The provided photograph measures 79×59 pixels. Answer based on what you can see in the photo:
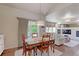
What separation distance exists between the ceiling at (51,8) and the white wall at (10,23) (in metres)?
0.11

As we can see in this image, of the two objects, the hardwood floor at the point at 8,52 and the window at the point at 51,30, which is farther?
the window at the point at 51,30

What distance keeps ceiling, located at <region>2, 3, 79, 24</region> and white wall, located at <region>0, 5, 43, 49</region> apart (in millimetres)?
111

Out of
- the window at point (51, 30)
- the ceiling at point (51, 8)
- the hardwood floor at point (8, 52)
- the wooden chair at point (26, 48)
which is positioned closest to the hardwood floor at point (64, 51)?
the hardwood floor at point (8, 52)

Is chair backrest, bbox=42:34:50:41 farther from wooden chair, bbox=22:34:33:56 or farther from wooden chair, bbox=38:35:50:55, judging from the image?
wooden chair, bbox=22:34:33:56

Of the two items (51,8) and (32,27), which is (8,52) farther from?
(51,8)

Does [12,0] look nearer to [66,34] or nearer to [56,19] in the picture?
[56,19]

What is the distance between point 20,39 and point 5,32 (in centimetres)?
36

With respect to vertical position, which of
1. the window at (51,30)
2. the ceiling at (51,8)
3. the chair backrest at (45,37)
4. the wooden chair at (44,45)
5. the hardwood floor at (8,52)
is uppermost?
the ceiling at (51,8)

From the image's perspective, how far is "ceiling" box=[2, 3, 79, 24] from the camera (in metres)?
2.25

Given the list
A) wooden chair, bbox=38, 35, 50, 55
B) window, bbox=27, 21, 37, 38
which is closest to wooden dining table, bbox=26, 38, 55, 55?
wooden chair, bbox=38, 35, 50, 55

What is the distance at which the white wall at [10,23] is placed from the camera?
2.24 meters

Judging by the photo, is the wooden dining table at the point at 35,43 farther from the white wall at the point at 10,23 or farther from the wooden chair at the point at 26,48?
the white wall at the point at 10,23

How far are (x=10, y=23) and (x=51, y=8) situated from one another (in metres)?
0.98

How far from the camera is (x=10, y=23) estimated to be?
7.43ft
